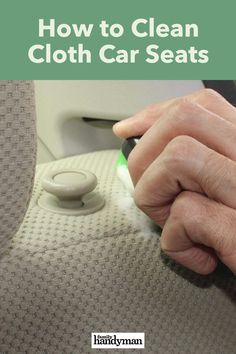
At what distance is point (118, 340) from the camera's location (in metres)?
0.45

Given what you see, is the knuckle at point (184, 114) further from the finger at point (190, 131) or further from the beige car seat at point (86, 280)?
the beige car seat at point (86, 280)

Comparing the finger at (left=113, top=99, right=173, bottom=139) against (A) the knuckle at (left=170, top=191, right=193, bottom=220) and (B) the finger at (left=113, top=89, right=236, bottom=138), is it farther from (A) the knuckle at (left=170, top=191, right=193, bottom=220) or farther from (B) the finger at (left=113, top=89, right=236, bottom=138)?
(A) the knuckle at (left=170, top=191, right=193, bottom=220)

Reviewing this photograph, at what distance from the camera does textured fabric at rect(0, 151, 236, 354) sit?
41 cm

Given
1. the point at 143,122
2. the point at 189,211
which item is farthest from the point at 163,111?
the point at 189,211

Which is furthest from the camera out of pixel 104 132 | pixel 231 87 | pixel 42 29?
pixel 104 132

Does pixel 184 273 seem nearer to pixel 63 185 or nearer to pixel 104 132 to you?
pixel 63 185

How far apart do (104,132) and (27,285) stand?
1.31ft

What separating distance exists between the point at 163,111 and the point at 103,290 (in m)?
0.17

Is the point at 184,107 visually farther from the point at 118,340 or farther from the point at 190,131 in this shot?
the point at 118,340

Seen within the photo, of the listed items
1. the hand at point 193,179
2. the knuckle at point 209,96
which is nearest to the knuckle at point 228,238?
the hand at point 193,179

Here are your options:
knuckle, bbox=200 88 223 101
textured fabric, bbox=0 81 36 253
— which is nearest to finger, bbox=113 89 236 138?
knuckle, bbox=200 88 223 101

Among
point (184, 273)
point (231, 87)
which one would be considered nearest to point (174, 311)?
point (184, 273)

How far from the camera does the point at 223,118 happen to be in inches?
17.2

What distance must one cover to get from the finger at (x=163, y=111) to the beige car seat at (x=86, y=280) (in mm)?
72
